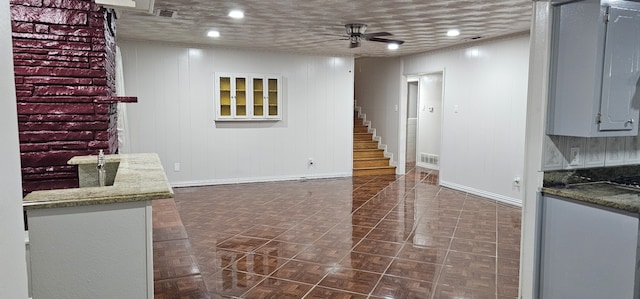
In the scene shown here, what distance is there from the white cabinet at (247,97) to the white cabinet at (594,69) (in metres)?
5.33

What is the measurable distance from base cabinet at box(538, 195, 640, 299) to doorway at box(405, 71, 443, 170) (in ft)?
21.1

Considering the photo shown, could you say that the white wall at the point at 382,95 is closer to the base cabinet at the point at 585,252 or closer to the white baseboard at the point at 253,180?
the white baseboard at the point at 253,180

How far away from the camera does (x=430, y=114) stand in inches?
369

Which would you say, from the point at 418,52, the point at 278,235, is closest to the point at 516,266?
the point at 278,235

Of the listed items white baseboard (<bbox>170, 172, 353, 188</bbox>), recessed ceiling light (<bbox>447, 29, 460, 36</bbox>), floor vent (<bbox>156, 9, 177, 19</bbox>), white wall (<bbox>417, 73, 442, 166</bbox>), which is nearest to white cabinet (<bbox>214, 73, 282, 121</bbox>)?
white baseboard (<bbox>170, 172, 353, 188</bbox>)

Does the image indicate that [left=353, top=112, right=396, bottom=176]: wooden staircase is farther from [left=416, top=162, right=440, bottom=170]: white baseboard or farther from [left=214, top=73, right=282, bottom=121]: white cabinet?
[left=214, top=73, right=282, bottom=121]: white cabinet

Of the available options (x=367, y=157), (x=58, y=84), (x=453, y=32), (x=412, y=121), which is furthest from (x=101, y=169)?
(x=412, y=121)

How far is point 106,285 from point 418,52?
675cm

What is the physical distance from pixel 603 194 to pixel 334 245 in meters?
2.33

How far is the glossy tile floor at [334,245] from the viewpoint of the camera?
123 inches

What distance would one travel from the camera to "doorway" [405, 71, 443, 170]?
30.3ft

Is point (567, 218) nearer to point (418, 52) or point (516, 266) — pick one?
point (516, 266)

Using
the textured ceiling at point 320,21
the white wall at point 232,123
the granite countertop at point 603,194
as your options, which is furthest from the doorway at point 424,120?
the granite countertop at point 603,194

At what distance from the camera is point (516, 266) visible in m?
3.54
